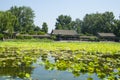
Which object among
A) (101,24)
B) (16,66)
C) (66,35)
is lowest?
(66,35)

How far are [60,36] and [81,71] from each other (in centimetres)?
6757

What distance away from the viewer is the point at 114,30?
83.2m

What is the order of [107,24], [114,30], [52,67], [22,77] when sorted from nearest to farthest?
[22,77]
[52,67]
[114,30]
[107,24]

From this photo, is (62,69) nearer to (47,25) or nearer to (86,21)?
(47,25)

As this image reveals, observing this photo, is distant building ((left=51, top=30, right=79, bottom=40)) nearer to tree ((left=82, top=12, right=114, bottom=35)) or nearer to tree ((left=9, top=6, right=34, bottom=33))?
tree ((left=82, top=12, right=114, bottom=35))

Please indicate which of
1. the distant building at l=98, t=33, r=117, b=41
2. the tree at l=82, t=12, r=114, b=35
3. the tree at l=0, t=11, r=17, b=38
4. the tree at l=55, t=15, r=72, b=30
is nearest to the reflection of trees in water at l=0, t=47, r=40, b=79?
the tree at l=0, t=11, r=17, b=38

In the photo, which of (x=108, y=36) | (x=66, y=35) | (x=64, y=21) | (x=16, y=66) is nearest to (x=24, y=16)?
(x=64, y=21)

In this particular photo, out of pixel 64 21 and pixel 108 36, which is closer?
pixel 108 36

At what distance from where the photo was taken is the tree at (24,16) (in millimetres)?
94438

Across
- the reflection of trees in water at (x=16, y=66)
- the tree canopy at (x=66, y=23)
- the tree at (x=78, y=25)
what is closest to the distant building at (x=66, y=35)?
the tree canopy at (x=66, y=23)

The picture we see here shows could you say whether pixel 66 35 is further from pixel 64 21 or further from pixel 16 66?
pixel 16 66

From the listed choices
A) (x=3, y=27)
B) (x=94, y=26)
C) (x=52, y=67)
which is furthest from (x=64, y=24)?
(x=52, y=67)

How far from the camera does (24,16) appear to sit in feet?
319

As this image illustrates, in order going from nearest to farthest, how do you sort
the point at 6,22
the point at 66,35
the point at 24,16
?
the point at 6,22 < the point at 66,35 < the point at 24,16
